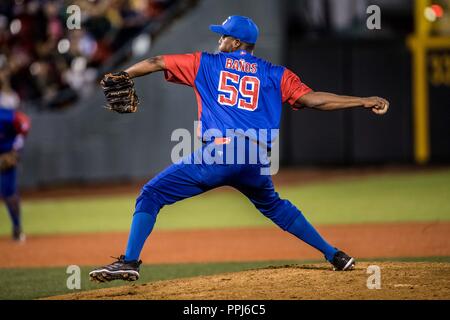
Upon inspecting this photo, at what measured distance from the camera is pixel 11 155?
36.9ft

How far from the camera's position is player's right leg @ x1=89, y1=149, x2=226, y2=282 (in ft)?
19.8

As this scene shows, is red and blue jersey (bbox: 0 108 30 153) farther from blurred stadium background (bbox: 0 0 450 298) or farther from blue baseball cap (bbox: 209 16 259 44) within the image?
blue baseball cap (bbox: 209 16 259 44)

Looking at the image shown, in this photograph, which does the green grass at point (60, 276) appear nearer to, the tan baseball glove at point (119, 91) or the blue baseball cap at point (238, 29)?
the tan baseball glove at point (119, 91)

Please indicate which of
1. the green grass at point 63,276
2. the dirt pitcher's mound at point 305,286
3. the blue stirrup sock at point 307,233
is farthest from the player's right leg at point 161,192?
the green grass at point 63,276

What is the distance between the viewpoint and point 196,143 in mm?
16984

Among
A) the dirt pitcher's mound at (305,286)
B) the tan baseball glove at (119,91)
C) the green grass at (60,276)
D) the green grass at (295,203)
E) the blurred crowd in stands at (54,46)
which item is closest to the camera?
the dirt pitcher's mound at (305,286)

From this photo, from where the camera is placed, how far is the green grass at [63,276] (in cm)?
736

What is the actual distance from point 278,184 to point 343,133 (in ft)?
8.04

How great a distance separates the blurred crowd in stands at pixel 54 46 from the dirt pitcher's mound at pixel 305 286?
10.5m

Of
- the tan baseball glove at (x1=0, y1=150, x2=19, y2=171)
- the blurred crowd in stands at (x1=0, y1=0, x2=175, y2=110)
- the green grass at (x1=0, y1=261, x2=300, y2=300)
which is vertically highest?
the blurred crowd in stands at (x1=0, y1=0, x2=175, y2=110)

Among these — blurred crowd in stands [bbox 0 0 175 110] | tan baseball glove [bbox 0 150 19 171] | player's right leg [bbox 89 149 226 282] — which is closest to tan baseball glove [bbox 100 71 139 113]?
player's right leg [bbox 89 149 226 282]

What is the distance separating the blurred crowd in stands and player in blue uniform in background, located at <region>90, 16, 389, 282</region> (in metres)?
10.6
